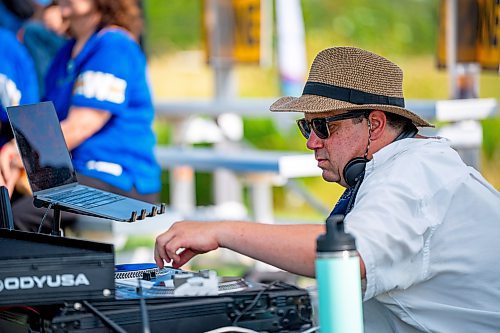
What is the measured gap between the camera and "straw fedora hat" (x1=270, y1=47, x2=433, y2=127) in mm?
2609

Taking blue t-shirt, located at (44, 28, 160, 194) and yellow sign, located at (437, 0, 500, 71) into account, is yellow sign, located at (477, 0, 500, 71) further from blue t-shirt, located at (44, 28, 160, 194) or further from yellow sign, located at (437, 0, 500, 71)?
blue t-shirt, located at (44, 28, 160, 194)

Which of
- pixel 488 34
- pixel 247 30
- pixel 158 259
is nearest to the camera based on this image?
pixel 158 259

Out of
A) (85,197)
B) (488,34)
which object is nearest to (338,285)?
(85,197)

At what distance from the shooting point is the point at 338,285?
1.76m

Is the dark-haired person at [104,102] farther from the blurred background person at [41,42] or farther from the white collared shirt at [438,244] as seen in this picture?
the white collared shirt at [438,244]

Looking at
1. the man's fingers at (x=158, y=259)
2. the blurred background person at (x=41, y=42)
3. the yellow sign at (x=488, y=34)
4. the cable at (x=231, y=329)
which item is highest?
the blurred background person at (x=41, y=42)

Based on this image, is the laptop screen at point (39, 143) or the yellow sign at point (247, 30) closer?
the laptop screen at point (39, 143)

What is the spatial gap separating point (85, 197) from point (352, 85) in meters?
0.68

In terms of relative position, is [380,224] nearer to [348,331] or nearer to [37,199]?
[348,331]

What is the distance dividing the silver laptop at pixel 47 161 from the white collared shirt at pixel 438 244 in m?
0.57

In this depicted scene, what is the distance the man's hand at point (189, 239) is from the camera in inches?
87.6

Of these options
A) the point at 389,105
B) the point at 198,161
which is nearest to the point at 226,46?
the point at 198,161

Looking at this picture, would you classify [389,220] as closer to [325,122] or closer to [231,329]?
[231,329]

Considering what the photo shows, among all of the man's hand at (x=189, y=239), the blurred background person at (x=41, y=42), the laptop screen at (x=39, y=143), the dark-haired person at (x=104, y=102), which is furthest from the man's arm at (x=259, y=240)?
the blurred background person at (x=41, y=42)
